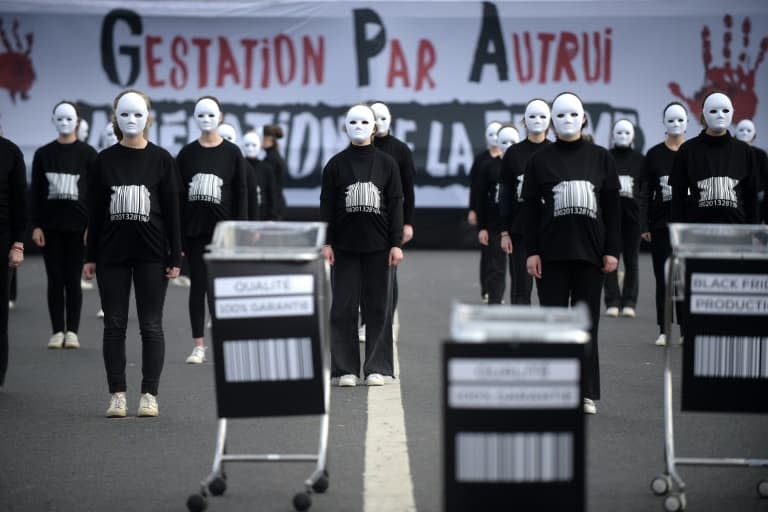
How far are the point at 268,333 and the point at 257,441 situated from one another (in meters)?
1.73

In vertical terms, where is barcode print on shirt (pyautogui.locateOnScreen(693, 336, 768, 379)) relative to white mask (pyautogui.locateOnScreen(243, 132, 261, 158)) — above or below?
below

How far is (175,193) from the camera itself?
9.54 m

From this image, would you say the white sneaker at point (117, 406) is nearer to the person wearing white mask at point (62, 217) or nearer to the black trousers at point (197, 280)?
the black trousers at point (197, 280)

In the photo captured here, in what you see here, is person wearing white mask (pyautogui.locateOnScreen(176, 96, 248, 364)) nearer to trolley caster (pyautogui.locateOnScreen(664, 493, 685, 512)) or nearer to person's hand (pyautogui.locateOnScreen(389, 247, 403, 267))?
person's hand (pyautogui.locateOnScreen(389, 247, 403, 267))

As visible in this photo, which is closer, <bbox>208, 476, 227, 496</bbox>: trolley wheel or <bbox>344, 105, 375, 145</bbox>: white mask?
<bbox>208, 476, 227, 496</bbox>: trolley wheel

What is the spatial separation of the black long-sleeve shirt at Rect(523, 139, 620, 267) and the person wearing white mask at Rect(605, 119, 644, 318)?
596 cm

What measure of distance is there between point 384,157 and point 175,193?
1816 mm

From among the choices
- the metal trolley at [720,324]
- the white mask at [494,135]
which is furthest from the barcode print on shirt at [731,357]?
the white mask at [494,135]

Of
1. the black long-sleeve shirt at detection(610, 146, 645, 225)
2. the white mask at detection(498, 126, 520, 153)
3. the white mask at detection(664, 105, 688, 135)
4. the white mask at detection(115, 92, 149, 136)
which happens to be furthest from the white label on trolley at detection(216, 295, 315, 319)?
the white mask at detection(498, 126, 520, 153)

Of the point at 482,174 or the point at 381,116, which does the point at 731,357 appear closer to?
the point at 381,116

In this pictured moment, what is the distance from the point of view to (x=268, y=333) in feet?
23.3

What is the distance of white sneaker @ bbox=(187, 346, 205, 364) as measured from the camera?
1224 centimetres

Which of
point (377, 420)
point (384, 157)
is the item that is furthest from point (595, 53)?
point (377, 420)

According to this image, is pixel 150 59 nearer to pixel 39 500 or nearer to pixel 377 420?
pixel 377 420
